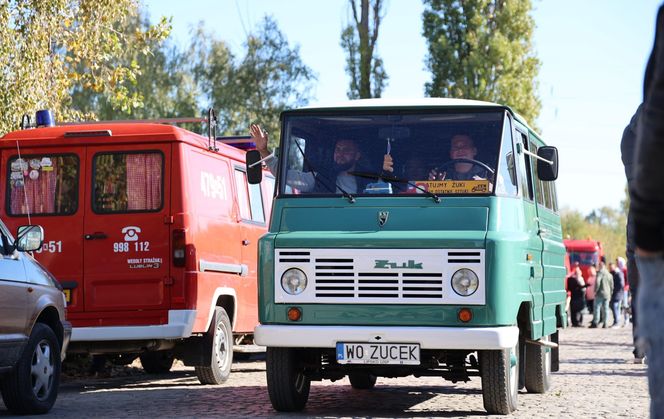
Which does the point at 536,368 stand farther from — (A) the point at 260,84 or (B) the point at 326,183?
(A) the point at 260,84

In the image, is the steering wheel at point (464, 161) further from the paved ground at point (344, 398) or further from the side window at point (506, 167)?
the paved ground at point (344, 398)

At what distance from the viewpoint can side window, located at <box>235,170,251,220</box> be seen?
14852mm

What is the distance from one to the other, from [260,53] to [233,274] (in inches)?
1548

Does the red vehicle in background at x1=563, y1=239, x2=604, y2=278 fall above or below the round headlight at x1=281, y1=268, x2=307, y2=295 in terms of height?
above

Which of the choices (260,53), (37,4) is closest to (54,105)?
(37,4)

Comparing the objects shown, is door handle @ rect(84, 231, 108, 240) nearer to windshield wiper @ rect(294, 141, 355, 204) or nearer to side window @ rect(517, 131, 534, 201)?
windshield wiper @ rect(294, 141, 355, 204)

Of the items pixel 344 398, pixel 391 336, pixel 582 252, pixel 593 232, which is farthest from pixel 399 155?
pixel 593 232

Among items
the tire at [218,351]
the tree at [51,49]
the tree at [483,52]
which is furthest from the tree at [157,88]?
the tire at [218,351]

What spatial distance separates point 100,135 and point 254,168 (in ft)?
8.63

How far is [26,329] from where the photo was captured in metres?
10.2

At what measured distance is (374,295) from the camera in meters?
9.89

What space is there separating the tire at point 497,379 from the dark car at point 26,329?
3.54 meters

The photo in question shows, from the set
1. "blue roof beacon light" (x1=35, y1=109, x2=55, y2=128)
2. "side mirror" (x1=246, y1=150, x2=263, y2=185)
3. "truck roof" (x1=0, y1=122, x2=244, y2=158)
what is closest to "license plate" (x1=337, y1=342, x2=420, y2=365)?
"side mirror" (x1=246, y1=150, x2=263, y2=185)

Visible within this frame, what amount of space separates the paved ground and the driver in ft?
6.24
